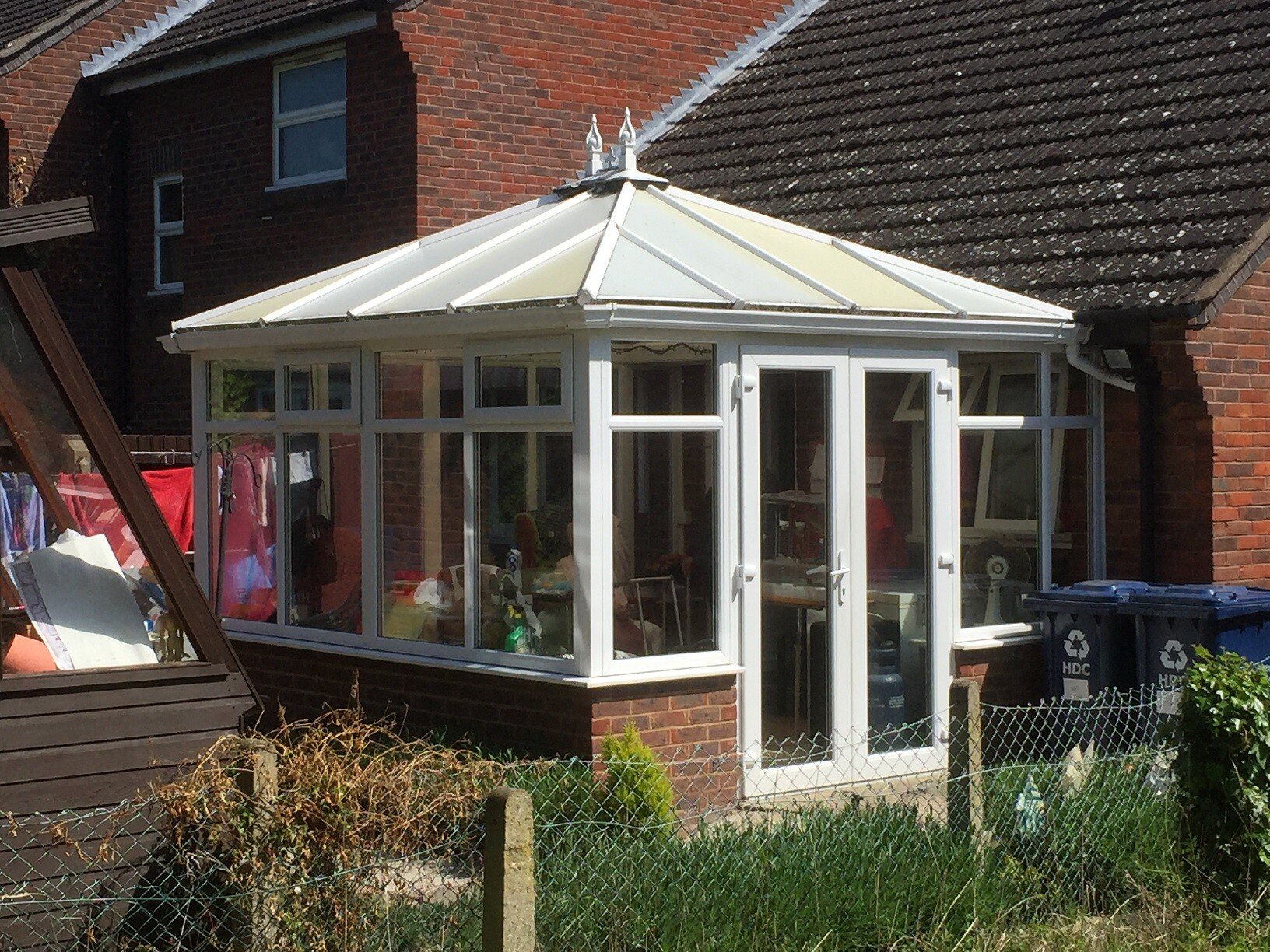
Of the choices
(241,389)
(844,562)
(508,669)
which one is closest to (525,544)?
(508,669)

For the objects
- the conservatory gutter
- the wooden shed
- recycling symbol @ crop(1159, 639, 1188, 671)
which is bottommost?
recycling symbol @ crop(1159, 639, 1188, 671)

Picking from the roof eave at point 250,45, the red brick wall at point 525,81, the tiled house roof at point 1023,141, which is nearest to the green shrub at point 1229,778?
the tiled house roof at point 1023,141

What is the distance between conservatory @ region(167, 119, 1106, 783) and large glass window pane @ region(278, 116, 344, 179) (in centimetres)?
419

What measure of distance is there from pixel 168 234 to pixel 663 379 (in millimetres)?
10058

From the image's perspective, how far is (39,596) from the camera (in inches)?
257

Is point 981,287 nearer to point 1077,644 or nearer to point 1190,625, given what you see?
point 1077,644

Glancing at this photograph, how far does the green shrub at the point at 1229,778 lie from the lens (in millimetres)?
6438

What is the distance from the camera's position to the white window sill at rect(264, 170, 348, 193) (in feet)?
47.6

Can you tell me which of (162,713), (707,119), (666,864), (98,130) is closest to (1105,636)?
(666,864)

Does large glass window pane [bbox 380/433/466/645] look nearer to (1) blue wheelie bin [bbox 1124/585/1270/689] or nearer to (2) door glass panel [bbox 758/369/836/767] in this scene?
(2) door glass panel [bbox 758/369/836/767]

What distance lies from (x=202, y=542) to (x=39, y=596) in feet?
14.7

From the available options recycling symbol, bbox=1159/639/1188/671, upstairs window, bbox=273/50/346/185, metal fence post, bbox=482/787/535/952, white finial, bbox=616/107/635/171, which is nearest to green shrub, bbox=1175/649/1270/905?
recycling symbol, bbox=1159/639/1188/671

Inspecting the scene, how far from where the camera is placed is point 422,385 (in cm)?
941

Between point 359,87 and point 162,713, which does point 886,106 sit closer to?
point 359,87
